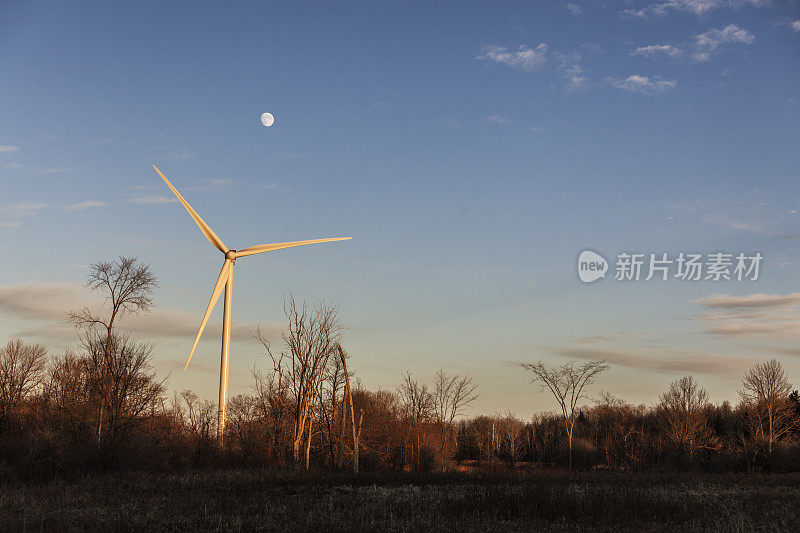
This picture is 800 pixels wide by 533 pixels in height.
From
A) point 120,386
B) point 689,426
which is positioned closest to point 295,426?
point 120,386

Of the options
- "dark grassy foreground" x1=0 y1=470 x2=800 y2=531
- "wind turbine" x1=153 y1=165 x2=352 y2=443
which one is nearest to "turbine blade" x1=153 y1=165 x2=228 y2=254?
"wind turbine" x1=153 y1=165 x2=352 y2=443

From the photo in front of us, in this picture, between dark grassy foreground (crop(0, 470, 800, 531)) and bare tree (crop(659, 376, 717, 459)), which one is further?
bare tree (crop(659, 376, 717, 459))

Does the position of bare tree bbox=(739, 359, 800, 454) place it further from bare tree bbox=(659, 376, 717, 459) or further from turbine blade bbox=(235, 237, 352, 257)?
turbine blade bbox=(235, 237, 352, 257)

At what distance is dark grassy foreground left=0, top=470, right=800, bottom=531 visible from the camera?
55.8ft

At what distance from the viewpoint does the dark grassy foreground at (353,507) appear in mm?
17000

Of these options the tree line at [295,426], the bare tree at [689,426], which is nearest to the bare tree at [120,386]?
the tree line at [295,426]

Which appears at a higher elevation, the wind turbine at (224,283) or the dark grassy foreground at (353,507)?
A: the wind turbine at (224,283)

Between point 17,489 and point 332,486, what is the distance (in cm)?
1232

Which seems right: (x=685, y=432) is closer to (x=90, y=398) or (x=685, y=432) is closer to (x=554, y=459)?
(x=554, y=459)

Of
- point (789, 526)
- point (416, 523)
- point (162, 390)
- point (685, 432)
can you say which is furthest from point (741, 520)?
point (685, 432)

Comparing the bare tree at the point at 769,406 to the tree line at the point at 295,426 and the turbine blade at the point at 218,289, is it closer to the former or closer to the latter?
the tree line at the point at 295,426

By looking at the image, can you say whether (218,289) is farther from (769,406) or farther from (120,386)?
(769,406)

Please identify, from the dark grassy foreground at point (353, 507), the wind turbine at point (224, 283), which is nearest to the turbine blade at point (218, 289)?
the wind turbine at point (224, 283)

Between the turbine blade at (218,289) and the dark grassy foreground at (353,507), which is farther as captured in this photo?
the turbine blade at (218,289)
